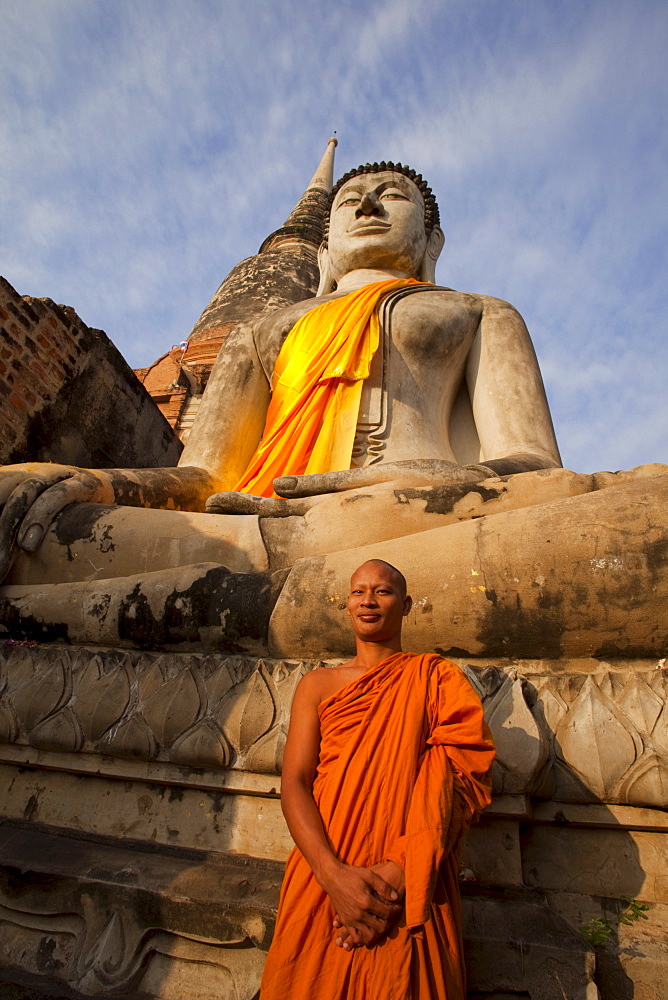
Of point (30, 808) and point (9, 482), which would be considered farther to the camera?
point (9, 482)

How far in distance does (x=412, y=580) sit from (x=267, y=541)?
0.88 m

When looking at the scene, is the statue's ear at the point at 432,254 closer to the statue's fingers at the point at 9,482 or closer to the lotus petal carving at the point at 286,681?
the statue's fingers at the point at 9,482

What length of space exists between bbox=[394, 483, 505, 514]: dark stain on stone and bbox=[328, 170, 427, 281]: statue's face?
9.75ft

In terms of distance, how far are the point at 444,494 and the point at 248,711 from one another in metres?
1.25

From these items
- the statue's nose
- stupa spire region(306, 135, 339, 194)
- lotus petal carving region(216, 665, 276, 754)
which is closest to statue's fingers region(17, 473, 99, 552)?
lotus petal carving region(216, 665, 276, 754)

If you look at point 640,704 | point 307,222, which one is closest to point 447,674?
point 640,704

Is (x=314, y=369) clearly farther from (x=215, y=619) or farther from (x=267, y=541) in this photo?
(x=215, y=619)

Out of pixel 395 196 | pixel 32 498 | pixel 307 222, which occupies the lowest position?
pixel 32 498

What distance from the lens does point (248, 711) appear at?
1.90 m

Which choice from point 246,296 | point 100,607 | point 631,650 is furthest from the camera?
point 246,296

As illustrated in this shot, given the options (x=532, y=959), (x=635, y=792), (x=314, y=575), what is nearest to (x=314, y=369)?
(x=314, y=575)

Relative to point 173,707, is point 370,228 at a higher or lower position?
higher

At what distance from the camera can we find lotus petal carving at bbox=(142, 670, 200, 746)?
6.30ft

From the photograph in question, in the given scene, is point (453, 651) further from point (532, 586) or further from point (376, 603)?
point (376, 603)
